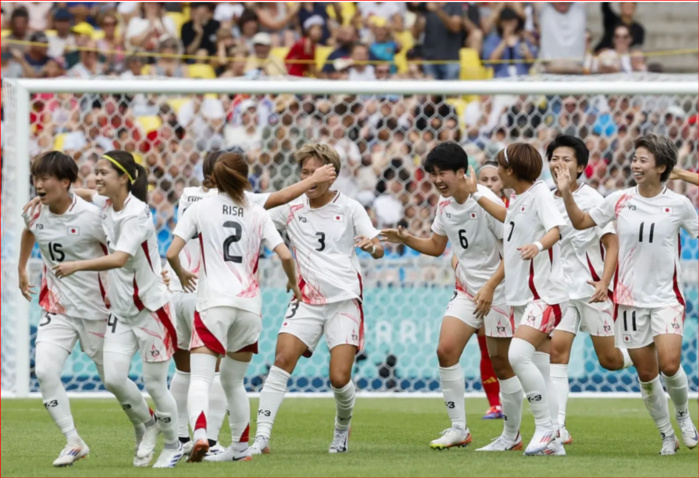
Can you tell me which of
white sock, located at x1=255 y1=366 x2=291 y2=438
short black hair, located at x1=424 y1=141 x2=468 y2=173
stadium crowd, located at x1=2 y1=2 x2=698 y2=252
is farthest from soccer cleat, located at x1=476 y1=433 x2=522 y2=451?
stadium crowd, located at x1=2 y1=2 x2=698 y2=252

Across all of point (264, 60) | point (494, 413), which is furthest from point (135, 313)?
point (264, 60)

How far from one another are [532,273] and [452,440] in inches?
51.9

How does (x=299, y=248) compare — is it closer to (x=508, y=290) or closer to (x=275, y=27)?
(x=508, y=290)

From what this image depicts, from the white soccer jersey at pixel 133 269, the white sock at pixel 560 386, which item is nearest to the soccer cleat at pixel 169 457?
the white soccer jersey at pixel 133 269

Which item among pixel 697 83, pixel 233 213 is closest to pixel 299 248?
pixel 233 213

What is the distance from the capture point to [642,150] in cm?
795

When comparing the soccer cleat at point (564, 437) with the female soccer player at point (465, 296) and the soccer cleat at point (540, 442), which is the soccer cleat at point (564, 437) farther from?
the soccer cleat at point (540, 442)

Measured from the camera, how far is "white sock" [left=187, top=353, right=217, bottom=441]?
7.10 m

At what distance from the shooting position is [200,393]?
286 inches

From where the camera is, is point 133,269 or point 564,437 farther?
point 564,437

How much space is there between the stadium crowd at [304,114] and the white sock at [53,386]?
5424mm

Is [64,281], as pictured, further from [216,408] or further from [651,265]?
[651,265]

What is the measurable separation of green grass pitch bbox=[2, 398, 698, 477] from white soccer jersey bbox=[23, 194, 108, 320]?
949mm

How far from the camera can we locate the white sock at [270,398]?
8008 millimetres
